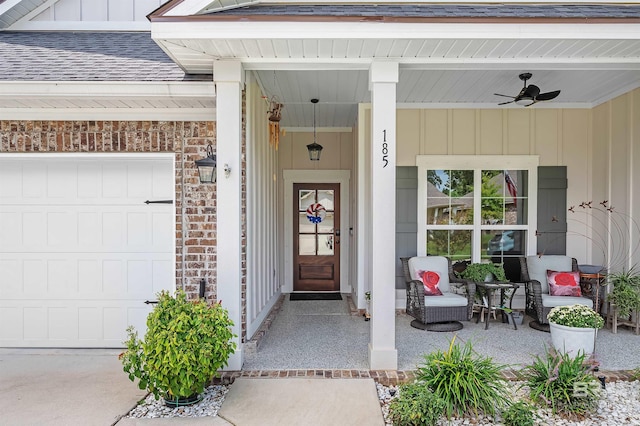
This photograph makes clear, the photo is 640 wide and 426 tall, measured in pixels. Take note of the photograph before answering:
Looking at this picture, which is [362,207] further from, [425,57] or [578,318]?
→ [578,318]

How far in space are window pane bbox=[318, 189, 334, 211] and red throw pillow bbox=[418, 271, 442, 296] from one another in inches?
105

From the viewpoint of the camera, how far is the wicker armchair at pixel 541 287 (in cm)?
493

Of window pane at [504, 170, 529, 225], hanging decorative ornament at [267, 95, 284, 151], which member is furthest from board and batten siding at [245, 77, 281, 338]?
window pane at [504, 170, 529, 225]

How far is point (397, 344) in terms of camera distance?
4398mm

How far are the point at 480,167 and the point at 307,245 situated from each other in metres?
3.29

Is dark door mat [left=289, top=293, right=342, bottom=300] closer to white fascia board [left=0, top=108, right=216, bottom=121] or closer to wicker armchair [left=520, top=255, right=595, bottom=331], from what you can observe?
wicker armchair [left=520, top=255, right=595, bottom=331]

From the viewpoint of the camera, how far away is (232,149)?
11.9ft

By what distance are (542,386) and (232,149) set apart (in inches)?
123

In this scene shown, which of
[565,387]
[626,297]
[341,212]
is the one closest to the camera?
[565,387]

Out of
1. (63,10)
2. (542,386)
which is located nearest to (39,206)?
(63,10)

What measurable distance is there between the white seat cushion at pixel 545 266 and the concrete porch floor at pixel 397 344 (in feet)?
1.93

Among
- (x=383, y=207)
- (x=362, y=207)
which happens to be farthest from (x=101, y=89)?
(x=362, y=207)

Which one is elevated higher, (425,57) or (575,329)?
(425,57)

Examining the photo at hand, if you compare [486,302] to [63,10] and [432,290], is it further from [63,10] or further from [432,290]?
[63,10]
